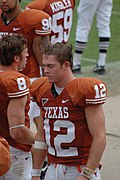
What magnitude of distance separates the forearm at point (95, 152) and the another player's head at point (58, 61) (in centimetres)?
57

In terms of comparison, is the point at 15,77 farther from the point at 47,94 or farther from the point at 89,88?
the point at 89,88

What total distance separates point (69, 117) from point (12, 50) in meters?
0.81

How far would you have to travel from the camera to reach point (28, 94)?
5.64m

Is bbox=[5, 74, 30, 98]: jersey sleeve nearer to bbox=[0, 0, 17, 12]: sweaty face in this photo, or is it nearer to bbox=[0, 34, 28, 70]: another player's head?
bbox=[0, 34, 28, 70]: another player's head

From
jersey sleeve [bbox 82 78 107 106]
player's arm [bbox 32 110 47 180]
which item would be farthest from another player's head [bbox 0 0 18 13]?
jersey sleeve [bbox 82 78 107 106]

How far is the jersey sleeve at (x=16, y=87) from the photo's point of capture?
5504mm

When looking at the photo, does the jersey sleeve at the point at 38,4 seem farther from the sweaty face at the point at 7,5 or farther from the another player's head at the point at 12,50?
the another player's head at the point at 12,50

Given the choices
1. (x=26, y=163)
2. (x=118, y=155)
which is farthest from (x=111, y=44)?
(x=26, y=163)

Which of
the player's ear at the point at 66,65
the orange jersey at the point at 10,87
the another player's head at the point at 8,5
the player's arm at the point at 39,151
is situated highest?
the player's ear at the point at 66,65

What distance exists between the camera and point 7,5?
23.8 ft

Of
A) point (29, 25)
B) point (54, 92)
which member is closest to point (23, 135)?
point (54, 92)

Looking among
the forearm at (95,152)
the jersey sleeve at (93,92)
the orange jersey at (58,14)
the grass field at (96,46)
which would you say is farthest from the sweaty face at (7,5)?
the grass field at (96,46)

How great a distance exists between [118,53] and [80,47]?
175 centimetres

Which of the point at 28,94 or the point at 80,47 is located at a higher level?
the point at 28,94
